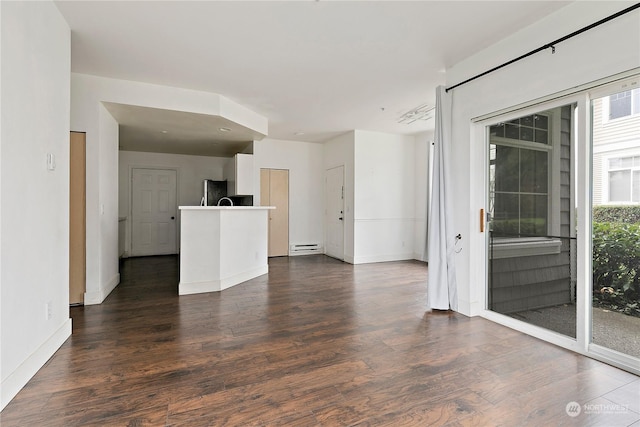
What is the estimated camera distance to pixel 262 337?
274 cm

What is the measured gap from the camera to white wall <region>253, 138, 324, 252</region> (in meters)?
7.14

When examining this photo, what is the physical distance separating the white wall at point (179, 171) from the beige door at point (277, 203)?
5.16 feet

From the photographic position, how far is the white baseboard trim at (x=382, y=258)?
6.36 metres

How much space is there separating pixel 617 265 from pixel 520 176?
105 centimetres

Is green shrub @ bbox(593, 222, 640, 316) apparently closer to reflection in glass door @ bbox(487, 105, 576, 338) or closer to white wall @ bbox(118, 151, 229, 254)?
reflection in glass door @ bbox(487, 105, 576, 338)

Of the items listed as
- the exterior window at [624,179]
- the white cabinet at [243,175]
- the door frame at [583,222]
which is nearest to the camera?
the exterior window at [624,179]

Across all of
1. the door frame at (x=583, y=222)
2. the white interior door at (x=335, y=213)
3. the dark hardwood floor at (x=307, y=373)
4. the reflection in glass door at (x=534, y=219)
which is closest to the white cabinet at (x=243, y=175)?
the white interior door at (x=335, y=213)

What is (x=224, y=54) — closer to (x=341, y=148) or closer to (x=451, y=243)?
(x=451, y=243)

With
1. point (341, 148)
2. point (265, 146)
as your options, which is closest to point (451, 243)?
point (341, 148)

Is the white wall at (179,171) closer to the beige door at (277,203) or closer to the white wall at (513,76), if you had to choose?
the beige door at (277,203)

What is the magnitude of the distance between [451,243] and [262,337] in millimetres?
2190

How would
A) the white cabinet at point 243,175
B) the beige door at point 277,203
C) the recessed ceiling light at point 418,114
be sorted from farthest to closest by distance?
the beige door at point 277,203 → the white cabinet at point 243,175 → the recessed ceiling light at point 418,114

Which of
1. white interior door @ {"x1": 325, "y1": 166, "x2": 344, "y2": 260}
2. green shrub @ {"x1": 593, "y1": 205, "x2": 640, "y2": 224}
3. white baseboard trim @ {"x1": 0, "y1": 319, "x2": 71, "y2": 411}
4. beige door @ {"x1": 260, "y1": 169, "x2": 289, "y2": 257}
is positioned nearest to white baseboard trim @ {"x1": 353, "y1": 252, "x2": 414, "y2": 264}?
white interior door @ {"x1": 325, "y1": 166, "x2": 344, "y2": 260}

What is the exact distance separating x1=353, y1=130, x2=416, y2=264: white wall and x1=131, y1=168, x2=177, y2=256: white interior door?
4.51 m
